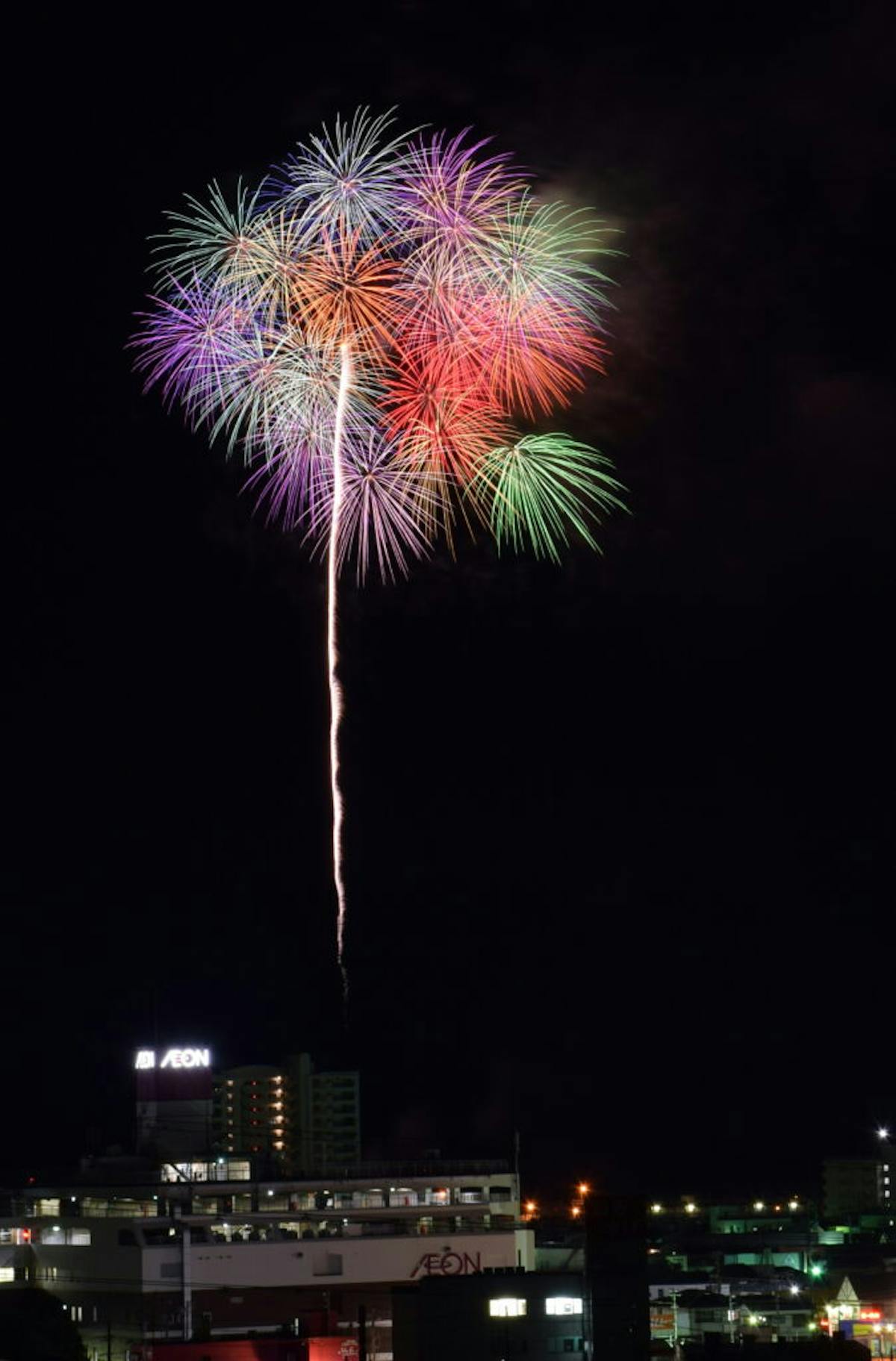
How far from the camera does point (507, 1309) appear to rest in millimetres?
27094

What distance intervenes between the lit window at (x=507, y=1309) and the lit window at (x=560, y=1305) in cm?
38

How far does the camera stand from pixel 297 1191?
4875 centimetres

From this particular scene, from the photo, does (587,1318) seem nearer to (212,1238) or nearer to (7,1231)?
(212,1238)

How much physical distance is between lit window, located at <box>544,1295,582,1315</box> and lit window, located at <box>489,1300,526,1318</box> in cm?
38

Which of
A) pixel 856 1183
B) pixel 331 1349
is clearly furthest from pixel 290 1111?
pixel 331 1349

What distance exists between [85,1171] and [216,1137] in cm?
5000

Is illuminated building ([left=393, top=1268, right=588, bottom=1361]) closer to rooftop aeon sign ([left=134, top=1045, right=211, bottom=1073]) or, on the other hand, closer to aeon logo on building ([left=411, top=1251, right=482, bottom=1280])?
aeon logo on building ([left=411, top=1251, right=482, bottom=1280])

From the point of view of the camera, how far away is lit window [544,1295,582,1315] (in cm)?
2719

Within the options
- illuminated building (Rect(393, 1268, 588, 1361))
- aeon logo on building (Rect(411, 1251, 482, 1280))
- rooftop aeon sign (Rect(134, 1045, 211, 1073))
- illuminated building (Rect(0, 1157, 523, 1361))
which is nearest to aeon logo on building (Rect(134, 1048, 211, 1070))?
rooftop aeon sign (Rect(134, 1045, 211, 1073))

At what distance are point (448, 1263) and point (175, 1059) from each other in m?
14.2

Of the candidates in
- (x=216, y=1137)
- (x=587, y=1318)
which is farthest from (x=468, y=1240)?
(x=216, y=1137)

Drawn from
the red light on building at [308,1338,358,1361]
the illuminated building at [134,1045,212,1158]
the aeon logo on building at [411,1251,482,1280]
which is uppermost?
the illuminated building at [134,1045,212,1158]

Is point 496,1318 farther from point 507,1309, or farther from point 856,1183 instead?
point 856,1183

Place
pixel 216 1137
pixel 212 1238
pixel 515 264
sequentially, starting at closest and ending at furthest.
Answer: pixel 515 264 → pixel 212 1238 → pixel 216 1137
